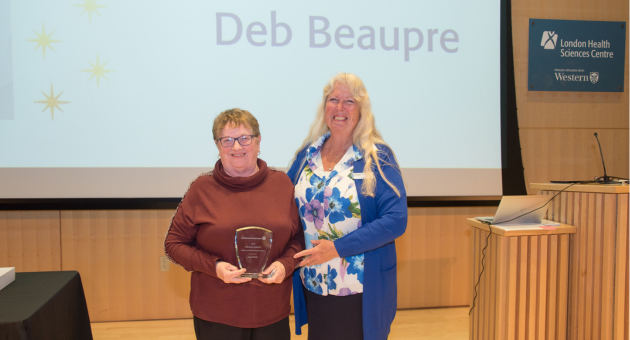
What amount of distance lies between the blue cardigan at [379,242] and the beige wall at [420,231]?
1751 millimetres

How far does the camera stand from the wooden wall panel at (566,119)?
10.1 ft

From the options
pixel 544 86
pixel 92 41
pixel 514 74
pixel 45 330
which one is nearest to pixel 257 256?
pixel 45 330

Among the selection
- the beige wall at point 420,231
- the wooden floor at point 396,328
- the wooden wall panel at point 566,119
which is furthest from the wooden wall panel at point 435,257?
the wooden wall panel at point 566,119

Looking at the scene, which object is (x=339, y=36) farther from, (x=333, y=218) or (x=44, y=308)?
(x=44, y=308)

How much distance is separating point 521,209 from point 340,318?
3.73 feet

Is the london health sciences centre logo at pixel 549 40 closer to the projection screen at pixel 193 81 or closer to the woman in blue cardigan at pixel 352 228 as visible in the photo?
the projection screen at pixel 193 81

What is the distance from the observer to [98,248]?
283 centimetres

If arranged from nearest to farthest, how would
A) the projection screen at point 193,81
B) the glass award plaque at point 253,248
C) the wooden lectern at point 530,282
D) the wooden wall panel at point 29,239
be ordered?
the glass award plaque at point 253,248
the wooden lectern at point 530,282
the projection screen at point 193,81
the wooden wall panel at point 29,239

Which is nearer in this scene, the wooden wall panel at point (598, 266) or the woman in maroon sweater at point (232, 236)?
the woman in maroon sweater at point (232, 236)

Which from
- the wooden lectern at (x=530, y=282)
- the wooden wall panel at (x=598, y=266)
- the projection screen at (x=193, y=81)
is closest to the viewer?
the wooden wall panel at (x=598, y=266)

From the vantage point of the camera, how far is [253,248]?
3.81 feet

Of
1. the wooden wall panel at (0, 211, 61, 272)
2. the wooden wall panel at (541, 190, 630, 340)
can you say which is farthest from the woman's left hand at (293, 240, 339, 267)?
the wooden wall panel at (0, 211, 61, 272)

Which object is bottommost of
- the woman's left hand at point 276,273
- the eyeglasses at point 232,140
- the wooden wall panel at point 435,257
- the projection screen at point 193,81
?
the wooden wall panel at point 435,257

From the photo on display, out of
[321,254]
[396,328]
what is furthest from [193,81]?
[396,328]
